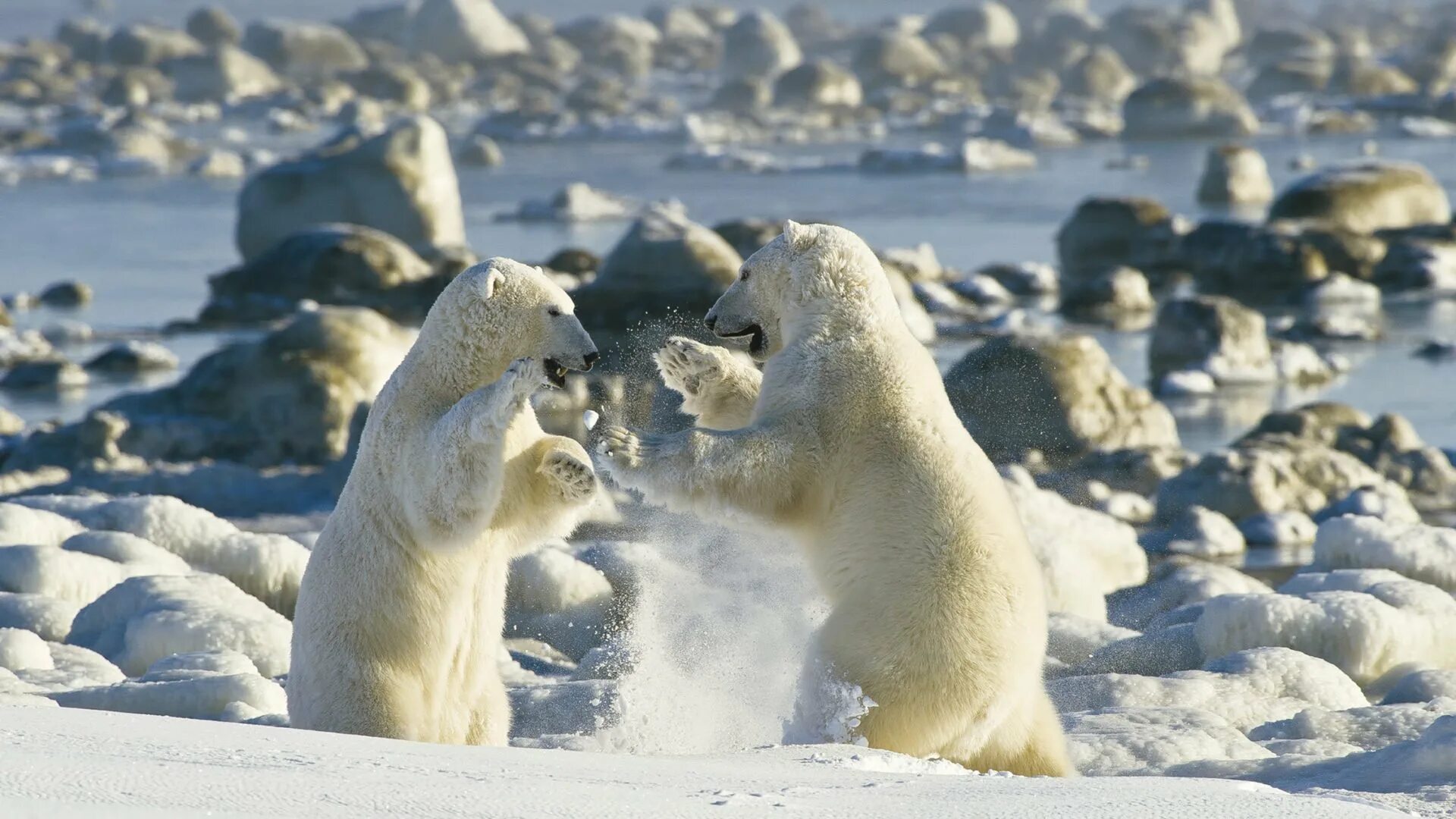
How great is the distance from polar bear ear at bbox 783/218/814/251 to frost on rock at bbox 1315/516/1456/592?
19.0 ft

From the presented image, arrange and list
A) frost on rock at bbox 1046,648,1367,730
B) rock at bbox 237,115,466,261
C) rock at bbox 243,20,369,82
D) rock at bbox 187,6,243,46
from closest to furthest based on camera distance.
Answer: frost on rock at bbox 1046,648,1367,730 < rock at bbox 237,115,466,261 < rock at bbox 243,20,369,82 < rock at bbox 187,6,243,46

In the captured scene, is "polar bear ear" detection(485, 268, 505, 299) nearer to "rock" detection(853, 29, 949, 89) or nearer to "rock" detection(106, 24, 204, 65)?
"rock" detection(853, 29, 949, 89)

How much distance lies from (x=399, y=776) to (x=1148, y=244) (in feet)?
94.0

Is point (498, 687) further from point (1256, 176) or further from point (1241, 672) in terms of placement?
point (1256, 176)

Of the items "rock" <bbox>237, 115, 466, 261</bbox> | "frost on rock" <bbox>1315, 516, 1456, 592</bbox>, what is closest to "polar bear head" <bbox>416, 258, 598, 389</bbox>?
"frost on rock" <bbox>1315, 516, 1456, 592</bbox>

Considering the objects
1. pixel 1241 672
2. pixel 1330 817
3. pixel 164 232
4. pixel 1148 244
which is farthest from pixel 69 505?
pixel 164 232

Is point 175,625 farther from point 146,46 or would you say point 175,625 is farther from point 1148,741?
Answer: point 146,46

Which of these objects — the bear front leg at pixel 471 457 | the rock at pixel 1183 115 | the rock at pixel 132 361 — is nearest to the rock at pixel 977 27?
the rock at pixel 1183 115

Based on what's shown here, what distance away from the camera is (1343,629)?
8.62 metres

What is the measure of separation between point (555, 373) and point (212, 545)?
4773mm

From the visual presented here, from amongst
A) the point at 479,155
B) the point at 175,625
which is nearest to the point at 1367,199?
the point at 479,155

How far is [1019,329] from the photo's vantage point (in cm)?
2486

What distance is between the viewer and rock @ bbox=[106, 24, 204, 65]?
74188mm

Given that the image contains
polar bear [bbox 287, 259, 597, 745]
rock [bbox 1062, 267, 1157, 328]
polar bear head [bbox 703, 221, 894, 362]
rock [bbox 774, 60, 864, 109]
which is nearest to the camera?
polar bear [bbox 287, 259, 597, 745]
